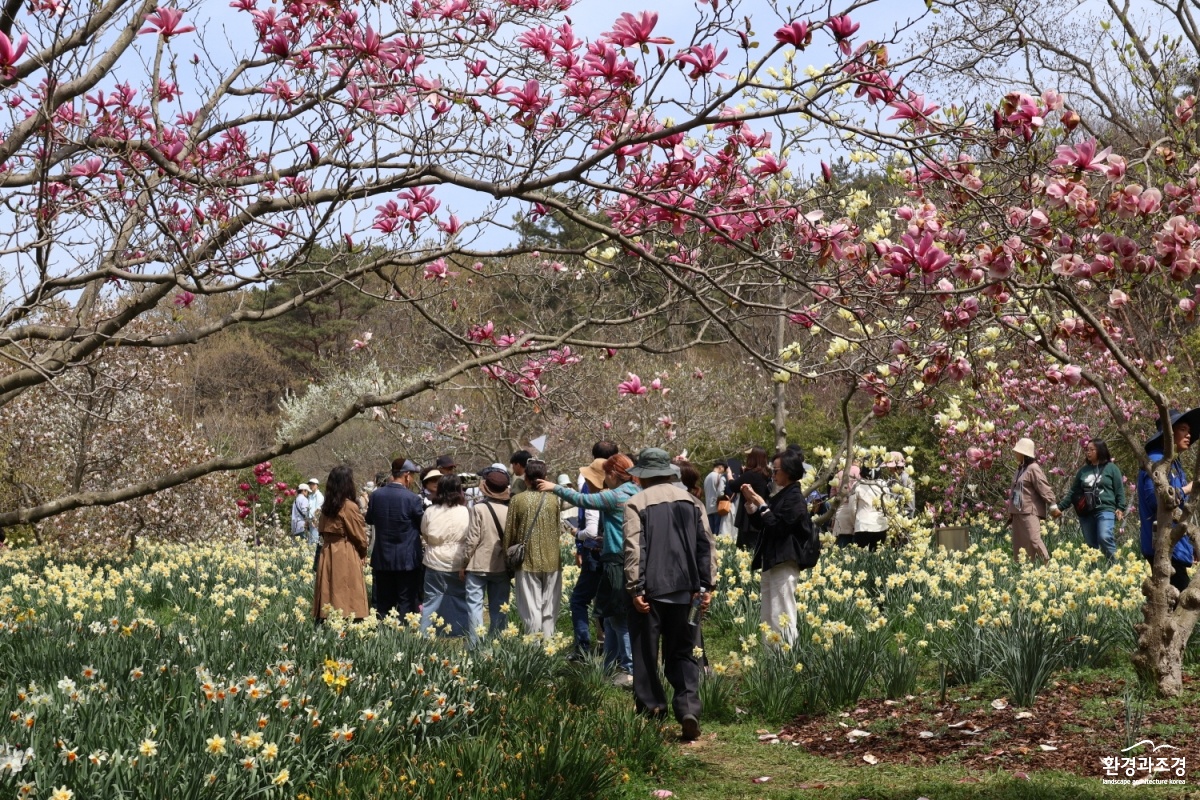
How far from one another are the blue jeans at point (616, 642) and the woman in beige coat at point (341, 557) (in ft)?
6.47

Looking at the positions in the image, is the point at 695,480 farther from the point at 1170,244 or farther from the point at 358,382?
the point at 358,382

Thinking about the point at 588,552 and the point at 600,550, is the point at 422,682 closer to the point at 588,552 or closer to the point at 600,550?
the point at 600,550

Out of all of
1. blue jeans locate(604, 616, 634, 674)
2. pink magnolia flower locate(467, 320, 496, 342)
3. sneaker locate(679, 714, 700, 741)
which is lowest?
sneaker locate(679, 714, 700, 741)

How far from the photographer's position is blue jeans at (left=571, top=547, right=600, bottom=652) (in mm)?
8250

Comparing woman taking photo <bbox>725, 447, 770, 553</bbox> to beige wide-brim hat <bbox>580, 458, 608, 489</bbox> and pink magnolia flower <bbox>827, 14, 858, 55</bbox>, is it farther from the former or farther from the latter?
pink magnolia flower <bbox>827, 14, 858, 55</bbox>

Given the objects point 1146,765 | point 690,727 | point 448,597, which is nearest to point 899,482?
point 448,597

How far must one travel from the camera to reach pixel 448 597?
8672mm

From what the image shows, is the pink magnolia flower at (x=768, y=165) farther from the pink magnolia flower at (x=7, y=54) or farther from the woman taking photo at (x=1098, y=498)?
the woman taking photo at (x=1098, y=498)

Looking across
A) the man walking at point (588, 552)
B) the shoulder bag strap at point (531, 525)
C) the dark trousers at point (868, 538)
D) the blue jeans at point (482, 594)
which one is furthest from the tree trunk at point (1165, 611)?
the dark trousers at point (868, 538)

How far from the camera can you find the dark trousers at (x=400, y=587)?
9141 mm

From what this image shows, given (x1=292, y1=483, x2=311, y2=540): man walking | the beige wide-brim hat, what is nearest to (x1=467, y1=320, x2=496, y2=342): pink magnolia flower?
the beige wide-brim hat

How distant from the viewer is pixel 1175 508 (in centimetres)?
615

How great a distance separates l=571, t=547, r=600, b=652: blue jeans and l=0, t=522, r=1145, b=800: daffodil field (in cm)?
96

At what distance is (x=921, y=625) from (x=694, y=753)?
2.75 metres
